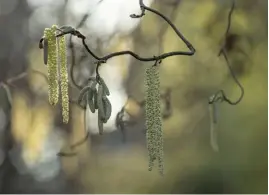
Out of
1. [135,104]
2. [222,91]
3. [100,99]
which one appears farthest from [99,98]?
[222,91]

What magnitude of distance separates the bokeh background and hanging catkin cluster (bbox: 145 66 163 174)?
43cm

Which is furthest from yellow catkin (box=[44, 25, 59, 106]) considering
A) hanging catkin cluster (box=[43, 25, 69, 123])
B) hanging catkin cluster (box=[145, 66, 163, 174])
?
hanging catkin cluster (box=[145, 66, 163, 174])

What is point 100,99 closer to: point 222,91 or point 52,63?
point 52,63

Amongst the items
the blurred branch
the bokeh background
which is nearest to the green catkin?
the bokeh background

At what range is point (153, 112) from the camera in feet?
3.47

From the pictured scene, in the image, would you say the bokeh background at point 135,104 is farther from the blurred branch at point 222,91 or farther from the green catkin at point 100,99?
the green catkin at point 100,99

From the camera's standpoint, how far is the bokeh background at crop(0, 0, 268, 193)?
1.48 m

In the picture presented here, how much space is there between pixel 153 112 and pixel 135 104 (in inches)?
17.6

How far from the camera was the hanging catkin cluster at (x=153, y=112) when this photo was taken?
3.43 feet

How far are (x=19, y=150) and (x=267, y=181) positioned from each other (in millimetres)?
810

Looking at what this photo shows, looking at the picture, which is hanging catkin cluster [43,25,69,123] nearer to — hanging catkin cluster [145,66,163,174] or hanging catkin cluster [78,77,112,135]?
hanging catkin cluster [78,77,112,135]

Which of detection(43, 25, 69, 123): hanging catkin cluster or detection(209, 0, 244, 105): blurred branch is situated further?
detection(209, 0, 244, 105): blurred branch

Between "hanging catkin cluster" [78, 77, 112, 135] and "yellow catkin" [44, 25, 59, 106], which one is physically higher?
"yellow catkin" [44, 25, 59, 106]

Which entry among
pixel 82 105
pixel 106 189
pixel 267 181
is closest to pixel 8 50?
→ pixel 82 105
